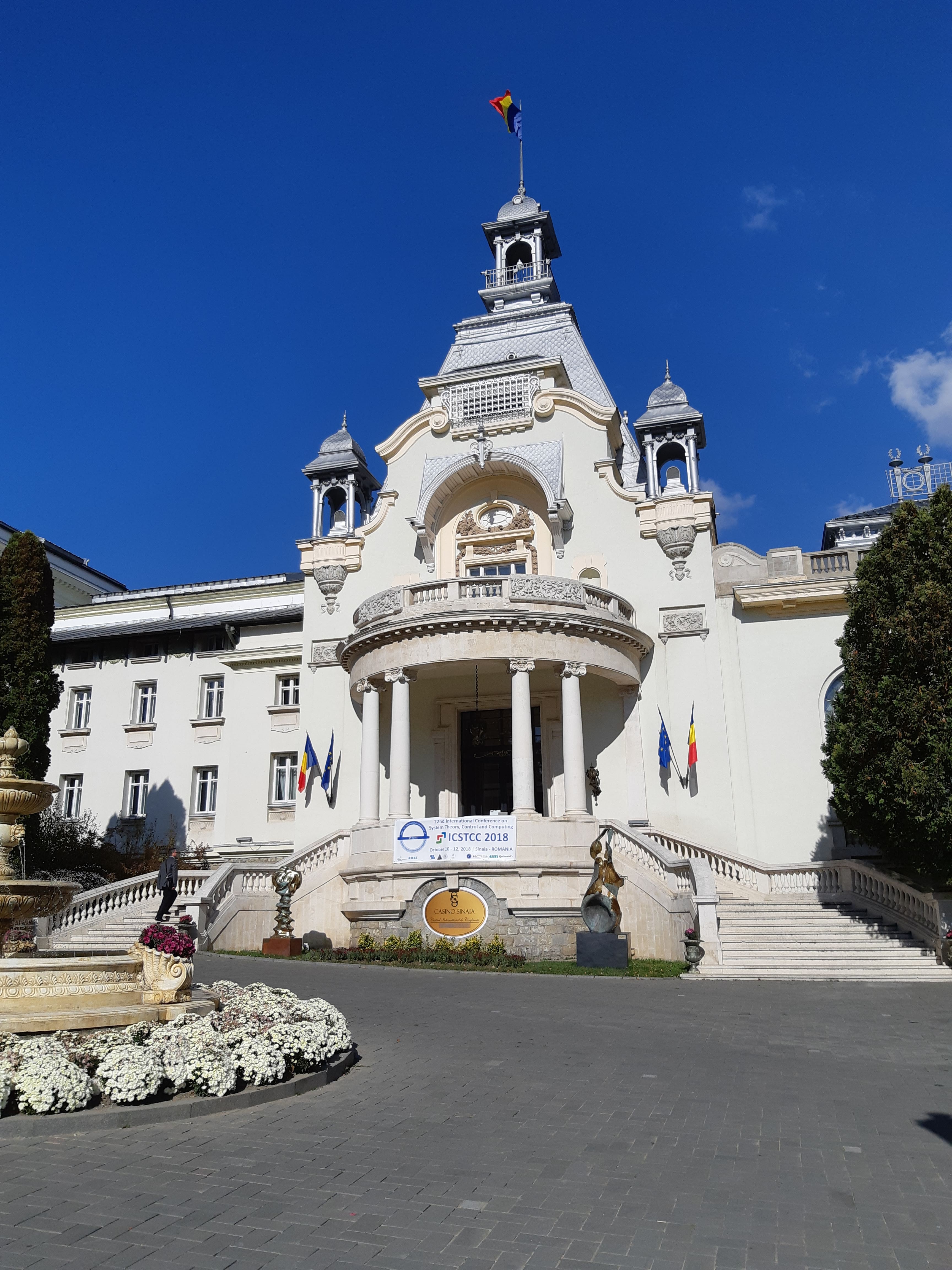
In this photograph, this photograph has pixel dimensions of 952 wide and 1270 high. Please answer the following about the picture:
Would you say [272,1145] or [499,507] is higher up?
[499,507]

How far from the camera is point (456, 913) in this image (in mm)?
23406

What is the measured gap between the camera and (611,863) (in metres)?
21.6

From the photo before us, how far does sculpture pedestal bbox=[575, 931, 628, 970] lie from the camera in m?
19.6

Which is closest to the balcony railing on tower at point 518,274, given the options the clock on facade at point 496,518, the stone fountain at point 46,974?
the clock on facade at point 496,518

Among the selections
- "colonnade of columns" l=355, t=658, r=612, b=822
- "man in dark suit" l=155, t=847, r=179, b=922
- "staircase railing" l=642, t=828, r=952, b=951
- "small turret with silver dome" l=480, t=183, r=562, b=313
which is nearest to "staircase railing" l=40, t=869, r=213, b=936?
"man in dark suit" l=155, t=847, r=179, b=922

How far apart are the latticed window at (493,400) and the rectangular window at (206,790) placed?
16382 mm

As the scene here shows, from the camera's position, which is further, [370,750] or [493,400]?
[493,400]

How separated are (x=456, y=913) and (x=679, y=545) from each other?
14042 mm

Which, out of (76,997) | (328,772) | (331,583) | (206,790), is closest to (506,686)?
(328,772)

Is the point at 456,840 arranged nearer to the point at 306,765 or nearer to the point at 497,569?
the point at 306,765

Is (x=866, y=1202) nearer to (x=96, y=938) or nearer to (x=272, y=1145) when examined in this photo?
(x=272, y=1145)

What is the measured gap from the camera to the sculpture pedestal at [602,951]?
19.6 m

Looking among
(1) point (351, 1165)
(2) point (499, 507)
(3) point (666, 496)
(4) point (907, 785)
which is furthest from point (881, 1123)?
(2) point (499, 507)

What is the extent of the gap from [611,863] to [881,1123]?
529 inches
